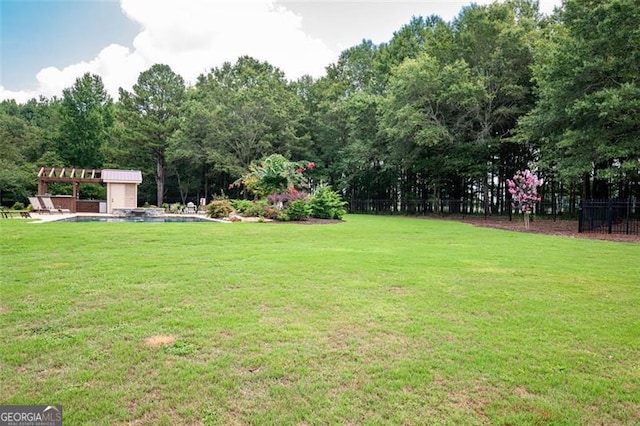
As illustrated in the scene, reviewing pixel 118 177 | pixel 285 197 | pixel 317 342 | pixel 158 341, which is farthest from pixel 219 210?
pixel 317 342

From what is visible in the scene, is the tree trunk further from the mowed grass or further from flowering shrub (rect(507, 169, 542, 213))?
the mowed grass

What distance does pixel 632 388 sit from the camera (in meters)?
2.57

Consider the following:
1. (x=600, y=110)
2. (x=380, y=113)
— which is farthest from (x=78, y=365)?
(x=380, y=113)

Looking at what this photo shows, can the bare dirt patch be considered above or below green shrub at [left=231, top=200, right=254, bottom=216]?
below

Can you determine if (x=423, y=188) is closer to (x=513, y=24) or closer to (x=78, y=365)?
(x=513, y=24)

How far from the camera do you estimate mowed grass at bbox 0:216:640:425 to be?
7.58 ft

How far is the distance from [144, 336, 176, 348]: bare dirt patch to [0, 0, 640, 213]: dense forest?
14623mm

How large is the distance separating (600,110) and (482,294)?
12340 millimetres

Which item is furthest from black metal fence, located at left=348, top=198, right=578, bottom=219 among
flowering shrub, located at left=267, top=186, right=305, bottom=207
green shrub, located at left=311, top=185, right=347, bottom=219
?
flowering shrub, located at left=267, top=186, right=305, bottom=207

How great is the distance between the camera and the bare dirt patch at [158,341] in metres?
3.04

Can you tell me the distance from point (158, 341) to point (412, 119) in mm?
19798

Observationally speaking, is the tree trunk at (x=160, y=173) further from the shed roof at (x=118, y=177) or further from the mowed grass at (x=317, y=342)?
the mowed grass at (x=317, y=342)

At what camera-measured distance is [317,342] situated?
3143 mm

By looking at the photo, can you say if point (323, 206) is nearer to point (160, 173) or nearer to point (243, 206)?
point (243, 206)
